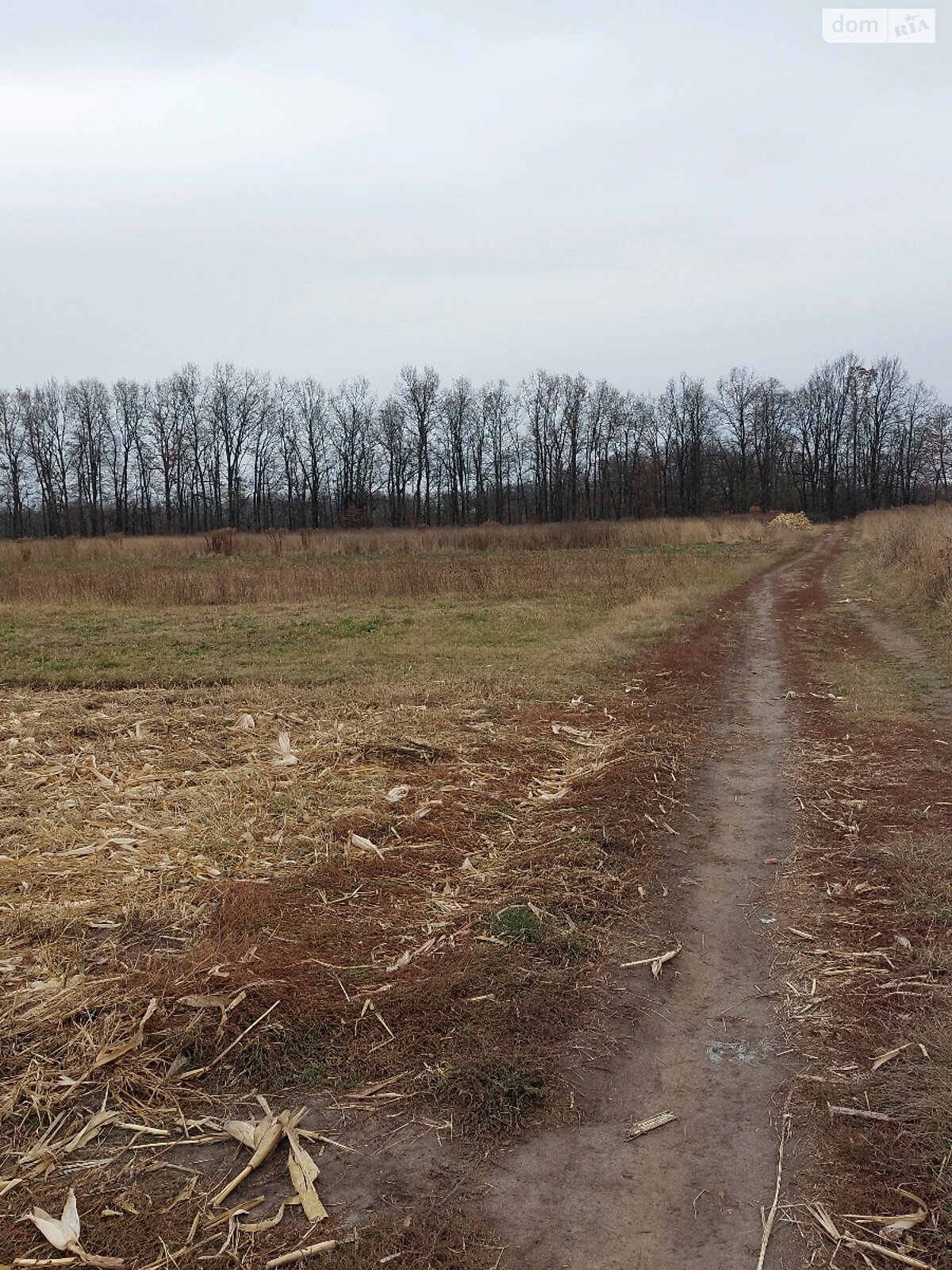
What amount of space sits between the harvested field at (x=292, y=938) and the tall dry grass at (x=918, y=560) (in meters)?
9.31

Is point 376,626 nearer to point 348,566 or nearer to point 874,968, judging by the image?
point 348,566

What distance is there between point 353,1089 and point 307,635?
11.9 metres

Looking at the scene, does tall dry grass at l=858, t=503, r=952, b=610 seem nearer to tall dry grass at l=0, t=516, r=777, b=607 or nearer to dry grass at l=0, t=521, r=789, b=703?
dry grass at l=0, t=521, r=789, b=703

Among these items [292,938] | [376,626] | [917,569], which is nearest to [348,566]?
[376,626]

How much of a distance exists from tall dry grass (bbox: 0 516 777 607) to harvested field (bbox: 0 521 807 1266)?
12.2 meters

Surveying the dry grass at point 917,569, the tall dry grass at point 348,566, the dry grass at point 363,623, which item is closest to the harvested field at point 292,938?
the dry grass at point 363,623

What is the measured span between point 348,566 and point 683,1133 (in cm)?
2261

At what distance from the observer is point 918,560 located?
1933 centimetres

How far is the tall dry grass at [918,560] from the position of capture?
15973 mm

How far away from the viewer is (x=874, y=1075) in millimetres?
3123

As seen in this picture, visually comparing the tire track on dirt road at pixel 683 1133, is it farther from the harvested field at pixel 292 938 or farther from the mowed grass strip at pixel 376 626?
the mowed grass strip at pixel 376 626

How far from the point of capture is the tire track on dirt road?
2.46m

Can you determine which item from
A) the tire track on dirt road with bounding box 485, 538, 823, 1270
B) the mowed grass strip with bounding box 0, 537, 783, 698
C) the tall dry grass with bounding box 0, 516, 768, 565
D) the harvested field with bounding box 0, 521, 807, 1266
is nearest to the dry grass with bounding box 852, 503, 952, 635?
the mowed grass strip with bounding box 0, 537, 783, 698

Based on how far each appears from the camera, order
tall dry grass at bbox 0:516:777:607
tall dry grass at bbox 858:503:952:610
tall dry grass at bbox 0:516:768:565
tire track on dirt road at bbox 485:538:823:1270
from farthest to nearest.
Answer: tall dry grass at bbox 0:516:768:565, tall dry grass at bbox 0:516:777:607, tall dry grass at bbox 858:503:952:610, tire track on dirt road at bbox 485:538:823:1270
